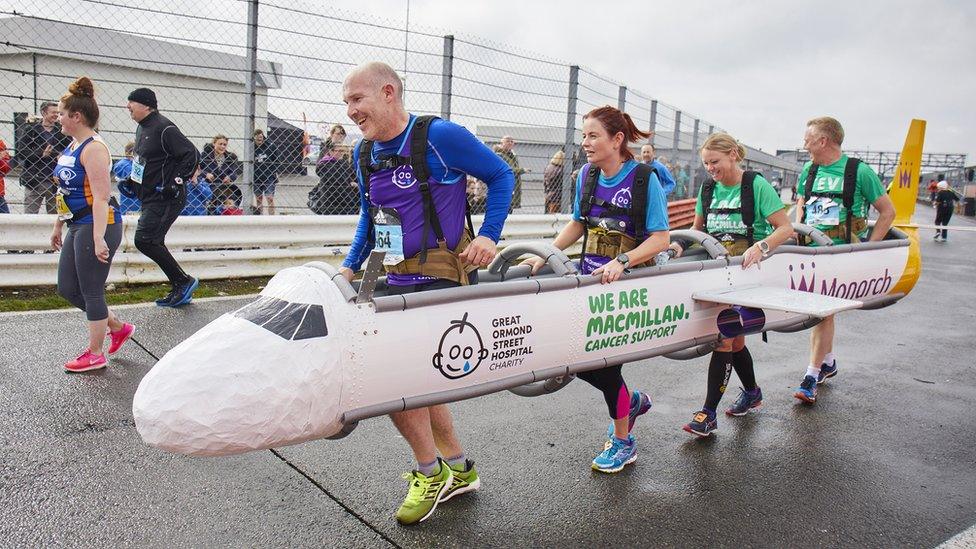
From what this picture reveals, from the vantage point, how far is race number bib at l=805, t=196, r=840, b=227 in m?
5.15

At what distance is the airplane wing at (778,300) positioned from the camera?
3262 millimetres

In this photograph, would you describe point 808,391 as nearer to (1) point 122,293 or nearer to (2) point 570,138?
(1) point 122,293

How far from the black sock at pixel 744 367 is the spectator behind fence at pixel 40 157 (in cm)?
700

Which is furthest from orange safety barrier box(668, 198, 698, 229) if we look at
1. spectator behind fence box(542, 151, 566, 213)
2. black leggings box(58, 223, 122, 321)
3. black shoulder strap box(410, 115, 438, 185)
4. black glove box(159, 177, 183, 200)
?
black shoulder strap box(410, 115, 438, 185)

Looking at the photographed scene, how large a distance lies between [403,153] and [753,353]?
4368 mm

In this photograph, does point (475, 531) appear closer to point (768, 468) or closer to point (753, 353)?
point (768, 468)

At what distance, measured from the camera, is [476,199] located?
9.57 m

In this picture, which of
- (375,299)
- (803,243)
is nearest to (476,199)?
(803,243)

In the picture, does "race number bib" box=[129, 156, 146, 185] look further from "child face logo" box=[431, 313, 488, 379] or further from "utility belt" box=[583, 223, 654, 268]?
"child face logo" box=[431, 313, 488, 379]

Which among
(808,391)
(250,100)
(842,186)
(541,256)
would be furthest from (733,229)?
(250,100)

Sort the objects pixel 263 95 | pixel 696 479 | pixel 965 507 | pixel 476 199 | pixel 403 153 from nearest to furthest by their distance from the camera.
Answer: pixel 403 153 → pixel 965 507 → pixel 696 479 → pixel 263 95 → pixel 476 199

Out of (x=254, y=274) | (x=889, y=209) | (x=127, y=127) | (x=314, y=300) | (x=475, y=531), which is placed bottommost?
(x=475, y=531)

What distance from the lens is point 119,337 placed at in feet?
16.9

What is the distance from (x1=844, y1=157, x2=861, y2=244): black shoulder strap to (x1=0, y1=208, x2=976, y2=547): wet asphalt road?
49.0 inches
